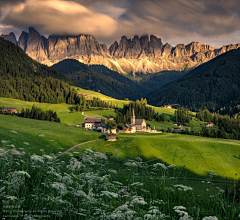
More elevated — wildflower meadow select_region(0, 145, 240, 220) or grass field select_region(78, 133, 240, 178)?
wildflower meadow select_region(0, 145, 240, 220)

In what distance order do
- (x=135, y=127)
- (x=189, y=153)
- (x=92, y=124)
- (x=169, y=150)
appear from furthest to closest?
(x=135, y=127)
(x=92, y=124)
(x=169, y=150)
(x=189, y=153)

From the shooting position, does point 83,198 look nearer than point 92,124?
Yes

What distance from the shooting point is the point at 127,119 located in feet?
505

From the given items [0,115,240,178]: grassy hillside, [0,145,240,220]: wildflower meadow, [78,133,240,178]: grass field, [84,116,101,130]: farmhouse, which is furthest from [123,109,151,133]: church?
[0,145,240,220]: wildflower meadow

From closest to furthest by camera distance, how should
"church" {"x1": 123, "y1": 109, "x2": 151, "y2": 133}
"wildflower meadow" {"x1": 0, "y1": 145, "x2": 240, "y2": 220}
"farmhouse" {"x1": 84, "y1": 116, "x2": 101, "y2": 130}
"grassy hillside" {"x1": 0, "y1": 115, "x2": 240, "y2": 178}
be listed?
"wildflower meadow" {"x1": 0, "y1": 145, "x2": 240, "y2": 220} → "grassy hillside" {"x1": 0, "y1": 115, "x2": 240, "y2": 178} → "church" {"x1": 123, "y1": 109, "x2": 151, "y2": 133} → "farmhouse" {"x1": 84, "y1": 116, "x2": 101, "y2": 130}

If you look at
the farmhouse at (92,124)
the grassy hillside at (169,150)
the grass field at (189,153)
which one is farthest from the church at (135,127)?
the grass field at (189,153)

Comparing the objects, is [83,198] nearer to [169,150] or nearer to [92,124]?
[169,150]

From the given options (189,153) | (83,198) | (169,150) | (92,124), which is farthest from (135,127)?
(83,198)

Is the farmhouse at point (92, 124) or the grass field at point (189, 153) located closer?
the grass field at point (189, 153)

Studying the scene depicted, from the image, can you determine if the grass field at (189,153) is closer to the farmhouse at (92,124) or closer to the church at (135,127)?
the church at (135,127)

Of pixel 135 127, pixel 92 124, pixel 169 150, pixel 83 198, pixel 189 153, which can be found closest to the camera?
pixel 83 198

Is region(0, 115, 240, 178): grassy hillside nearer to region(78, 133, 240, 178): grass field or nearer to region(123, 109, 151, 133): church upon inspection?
region(78, 133, 240, 178): grass field

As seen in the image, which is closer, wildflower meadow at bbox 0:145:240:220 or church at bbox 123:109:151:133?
wildflower meadow at bbox 0:145:240:220

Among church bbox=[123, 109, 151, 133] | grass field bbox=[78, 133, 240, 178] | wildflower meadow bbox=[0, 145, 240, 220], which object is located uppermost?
wildflower meadow bbox=[0, 145, 240, 220]
